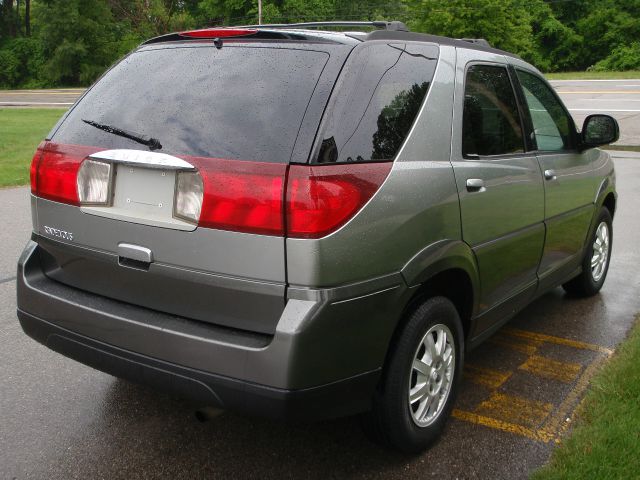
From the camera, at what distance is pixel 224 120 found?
2611mm

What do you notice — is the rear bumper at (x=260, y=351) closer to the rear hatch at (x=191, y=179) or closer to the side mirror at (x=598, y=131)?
the rear hatch at (x=191, y=179)

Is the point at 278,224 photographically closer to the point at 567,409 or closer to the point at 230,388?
the point at 230,388

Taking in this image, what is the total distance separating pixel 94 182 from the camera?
280cm

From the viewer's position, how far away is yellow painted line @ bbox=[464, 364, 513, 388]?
386 cm

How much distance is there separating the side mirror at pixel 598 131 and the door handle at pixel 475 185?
5.63 feet

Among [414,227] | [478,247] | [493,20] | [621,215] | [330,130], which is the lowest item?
[621,215]

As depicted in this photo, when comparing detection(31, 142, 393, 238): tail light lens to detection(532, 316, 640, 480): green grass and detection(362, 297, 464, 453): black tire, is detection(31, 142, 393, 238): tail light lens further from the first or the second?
detection(532, 316, 640, 480): green grass

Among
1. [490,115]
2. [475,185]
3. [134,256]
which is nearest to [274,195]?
[134,256]

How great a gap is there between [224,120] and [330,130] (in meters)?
0.42

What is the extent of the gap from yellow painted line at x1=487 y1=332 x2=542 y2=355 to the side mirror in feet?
4.48

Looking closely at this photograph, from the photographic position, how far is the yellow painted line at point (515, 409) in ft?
11.2

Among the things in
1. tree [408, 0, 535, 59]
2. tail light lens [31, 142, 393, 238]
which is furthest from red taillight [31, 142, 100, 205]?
tree [408, 0, 535, 59]

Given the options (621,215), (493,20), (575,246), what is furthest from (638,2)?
(575,246)

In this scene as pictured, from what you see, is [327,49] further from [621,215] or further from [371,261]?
[621,215]
